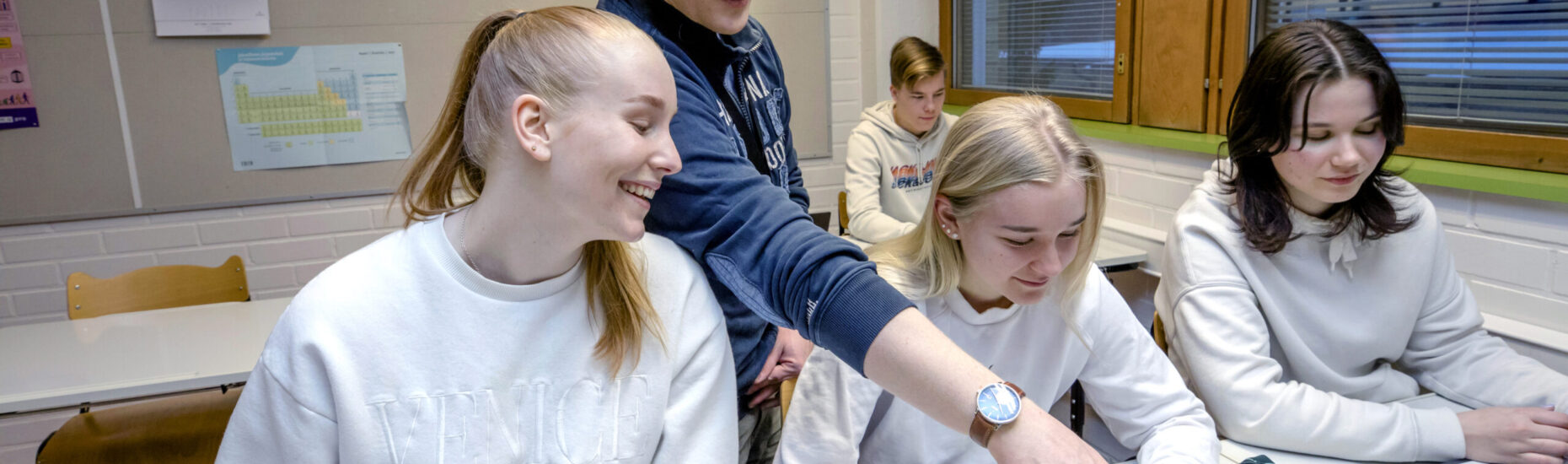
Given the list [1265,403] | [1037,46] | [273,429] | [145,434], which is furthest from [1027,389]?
[1037,46]

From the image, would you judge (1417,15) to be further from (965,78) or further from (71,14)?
(71,14)

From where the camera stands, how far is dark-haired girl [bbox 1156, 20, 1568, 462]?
1.47 meters

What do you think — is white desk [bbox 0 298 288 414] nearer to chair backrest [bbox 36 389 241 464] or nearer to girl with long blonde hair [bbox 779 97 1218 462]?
chair backrest [bbox 36 389 241 464]

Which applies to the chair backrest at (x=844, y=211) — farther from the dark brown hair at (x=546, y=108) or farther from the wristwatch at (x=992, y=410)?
the wristwatch at (x=992, y=410)

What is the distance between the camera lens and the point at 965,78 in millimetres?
4246

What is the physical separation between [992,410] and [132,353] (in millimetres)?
2029

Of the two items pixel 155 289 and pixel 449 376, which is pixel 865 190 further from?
pixel 449 376

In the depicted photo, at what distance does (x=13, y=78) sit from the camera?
3053 millimetres

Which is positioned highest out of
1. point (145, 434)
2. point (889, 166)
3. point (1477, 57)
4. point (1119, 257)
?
point (1477, 57)

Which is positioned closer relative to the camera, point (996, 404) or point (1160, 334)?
point (996, 404)

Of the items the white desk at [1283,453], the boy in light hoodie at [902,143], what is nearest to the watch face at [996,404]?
→ the white desk at [1283,453]

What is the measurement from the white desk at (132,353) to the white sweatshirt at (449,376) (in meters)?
1.14

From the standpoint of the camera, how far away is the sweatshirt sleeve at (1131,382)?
1.36 m

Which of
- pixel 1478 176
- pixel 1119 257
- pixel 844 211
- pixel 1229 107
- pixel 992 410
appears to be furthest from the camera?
pixel 844 211
